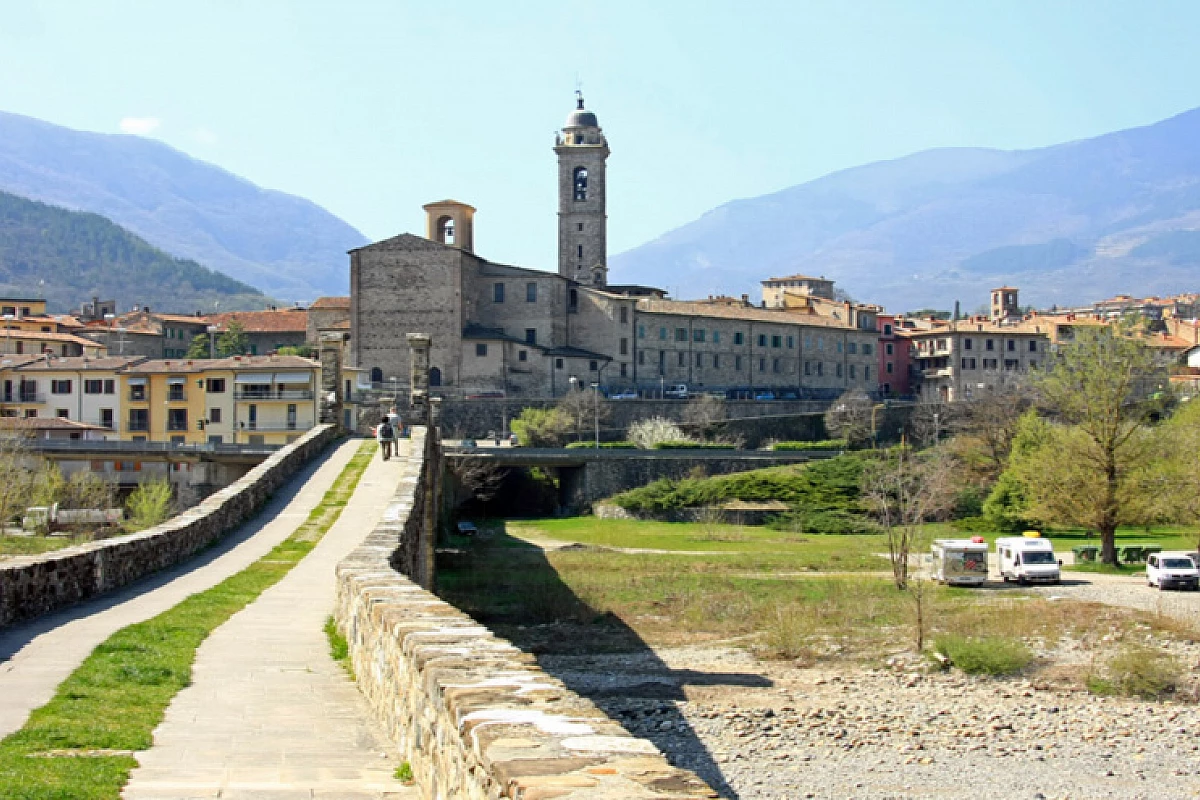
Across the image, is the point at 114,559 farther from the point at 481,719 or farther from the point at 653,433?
the point at 653,433

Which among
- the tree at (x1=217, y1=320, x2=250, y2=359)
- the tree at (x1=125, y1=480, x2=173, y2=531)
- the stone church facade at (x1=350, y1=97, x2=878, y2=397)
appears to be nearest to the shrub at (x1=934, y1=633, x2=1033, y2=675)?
the tree at (x1=125, y1=480, x2=173, y2=531)

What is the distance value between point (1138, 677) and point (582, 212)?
95133mm

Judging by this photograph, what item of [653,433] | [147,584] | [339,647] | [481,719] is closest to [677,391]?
[653,433]

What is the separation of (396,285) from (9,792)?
281 ft

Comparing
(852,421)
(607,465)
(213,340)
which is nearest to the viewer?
(607,465)

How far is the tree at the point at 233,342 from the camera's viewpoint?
108 meters

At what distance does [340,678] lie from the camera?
11.5m

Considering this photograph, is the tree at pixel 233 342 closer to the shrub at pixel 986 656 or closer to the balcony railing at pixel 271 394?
the balcony railing at pixel 271 394

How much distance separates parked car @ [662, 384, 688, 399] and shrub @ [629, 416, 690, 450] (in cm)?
1146

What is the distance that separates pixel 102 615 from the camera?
1459cm

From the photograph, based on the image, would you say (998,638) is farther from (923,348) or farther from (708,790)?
(923,348)

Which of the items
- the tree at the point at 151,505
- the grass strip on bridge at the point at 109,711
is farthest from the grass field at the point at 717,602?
the grass strip on bridge at the point at 109,711

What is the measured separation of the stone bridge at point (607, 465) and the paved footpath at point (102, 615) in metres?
38.7

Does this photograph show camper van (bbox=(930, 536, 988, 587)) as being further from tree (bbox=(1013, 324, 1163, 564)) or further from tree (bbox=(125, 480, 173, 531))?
tree (bbox=(125, 480, 173, 531))
